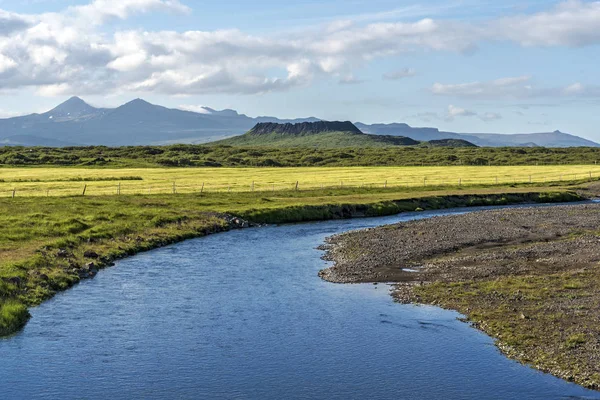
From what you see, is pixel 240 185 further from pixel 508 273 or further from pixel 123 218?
pixel 508 273

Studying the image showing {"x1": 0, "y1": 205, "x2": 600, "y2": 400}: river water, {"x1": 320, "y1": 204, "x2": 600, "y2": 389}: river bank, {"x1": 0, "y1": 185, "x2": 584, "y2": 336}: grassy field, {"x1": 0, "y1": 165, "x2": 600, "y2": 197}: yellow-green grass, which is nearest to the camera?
{"x1": 0, "y1": 205, "x2": 600, "y2": 400}: river water

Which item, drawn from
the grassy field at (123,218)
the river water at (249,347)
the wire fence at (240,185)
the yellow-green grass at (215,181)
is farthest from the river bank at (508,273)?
the yellow-green grass at (215,181)

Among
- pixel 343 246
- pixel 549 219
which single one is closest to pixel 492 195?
pixel 549 219

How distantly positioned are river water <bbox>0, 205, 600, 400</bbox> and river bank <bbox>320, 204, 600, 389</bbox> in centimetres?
141

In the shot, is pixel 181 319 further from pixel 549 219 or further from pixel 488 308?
Answer: pixel 549 219

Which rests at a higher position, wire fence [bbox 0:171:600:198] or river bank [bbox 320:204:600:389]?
wire fence [bbox 0:171:600:198]

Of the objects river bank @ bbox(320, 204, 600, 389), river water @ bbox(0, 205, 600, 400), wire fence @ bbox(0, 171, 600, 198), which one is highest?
wire fence @ bbox(0, 171, 600, 198)

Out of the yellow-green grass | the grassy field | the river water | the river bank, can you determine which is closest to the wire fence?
the yellow-green grass

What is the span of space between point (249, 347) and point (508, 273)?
67.2 feet

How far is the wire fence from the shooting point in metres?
97.9

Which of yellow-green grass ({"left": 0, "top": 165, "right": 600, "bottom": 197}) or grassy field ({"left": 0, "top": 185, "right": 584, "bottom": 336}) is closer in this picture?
grassy field ({"left": 0, "top": 185, "right": 584, "bottom": 336})

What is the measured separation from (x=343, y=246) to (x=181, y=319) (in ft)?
81.8

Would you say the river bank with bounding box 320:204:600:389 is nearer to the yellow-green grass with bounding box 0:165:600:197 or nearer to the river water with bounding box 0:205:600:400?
the river water with bounding box 0:205:600:400

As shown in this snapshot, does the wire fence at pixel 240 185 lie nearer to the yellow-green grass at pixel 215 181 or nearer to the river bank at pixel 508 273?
the yellow-green grass at pixel 215 181
